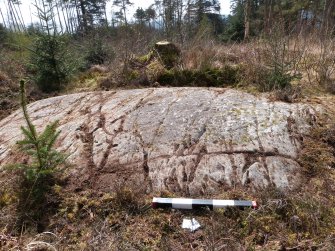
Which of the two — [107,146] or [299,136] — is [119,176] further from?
[299,136]

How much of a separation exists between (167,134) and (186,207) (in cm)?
104

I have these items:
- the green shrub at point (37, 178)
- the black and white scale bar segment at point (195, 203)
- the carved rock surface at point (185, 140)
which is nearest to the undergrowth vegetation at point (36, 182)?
the green shrub at point (37, 178)

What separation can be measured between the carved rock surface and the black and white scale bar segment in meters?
0.16

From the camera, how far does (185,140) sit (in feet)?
10.3

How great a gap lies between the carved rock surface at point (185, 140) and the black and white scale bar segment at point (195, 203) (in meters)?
0.16

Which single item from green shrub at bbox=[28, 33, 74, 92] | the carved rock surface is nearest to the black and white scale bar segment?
the carved rock surface

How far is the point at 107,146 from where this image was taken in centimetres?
323

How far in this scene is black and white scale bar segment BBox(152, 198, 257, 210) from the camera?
2.38m

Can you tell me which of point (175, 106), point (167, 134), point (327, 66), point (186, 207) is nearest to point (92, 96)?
point (175, 106)

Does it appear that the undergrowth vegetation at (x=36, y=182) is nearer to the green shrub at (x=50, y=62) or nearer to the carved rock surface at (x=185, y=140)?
the carved rock surface at (x=185, y=140)

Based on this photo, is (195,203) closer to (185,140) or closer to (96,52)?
(185,140)

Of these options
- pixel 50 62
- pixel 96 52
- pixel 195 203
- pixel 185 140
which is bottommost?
pixel 195 203

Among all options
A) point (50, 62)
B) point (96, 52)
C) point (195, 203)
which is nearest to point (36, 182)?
point (195, 203)

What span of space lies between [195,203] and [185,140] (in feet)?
2.84
